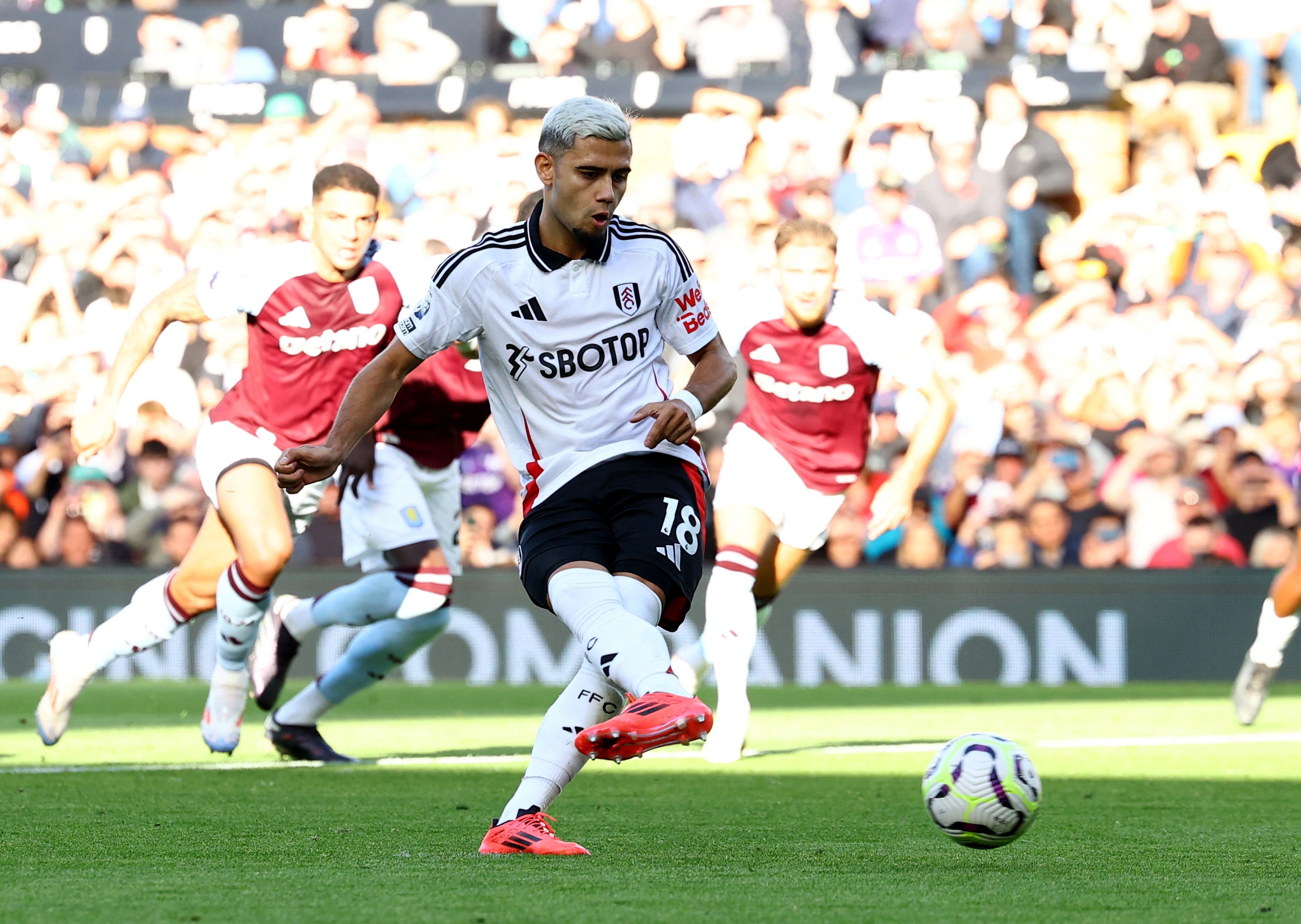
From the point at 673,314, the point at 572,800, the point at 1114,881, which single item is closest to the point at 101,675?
the point at 572,800

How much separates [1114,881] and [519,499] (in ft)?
33.4

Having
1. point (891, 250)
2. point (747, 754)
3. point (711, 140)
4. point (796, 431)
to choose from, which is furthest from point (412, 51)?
point (747, 754)

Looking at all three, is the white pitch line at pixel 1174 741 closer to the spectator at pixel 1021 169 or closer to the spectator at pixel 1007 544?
the spectator at pixel 1007 544

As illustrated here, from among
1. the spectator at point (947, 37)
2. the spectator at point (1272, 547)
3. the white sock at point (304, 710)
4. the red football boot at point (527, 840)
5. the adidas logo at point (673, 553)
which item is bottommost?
the spectator at point (1272, 547)

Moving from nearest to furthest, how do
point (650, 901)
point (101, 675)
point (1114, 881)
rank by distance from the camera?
point (650, 901)
point (1114, 881)
point (101, 675)

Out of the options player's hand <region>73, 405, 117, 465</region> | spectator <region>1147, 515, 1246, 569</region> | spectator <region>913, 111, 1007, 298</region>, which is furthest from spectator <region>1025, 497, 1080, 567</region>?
player's hand <region>73, 405, 117, 465</region>

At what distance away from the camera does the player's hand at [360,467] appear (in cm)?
859

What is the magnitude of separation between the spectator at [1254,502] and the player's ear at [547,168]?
931 centimetres

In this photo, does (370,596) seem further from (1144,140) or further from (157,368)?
(1144,140)

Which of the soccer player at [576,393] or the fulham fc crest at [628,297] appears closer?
the soccer player at [576,393]

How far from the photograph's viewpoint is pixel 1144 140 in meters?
16.4

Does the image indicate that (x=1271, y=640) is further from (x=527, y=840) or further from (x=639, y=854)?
(x=527, y=840)

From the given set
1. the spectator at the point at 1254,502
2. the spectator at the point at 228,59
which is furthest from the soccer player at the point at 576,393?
the spectator at the point at 228,59

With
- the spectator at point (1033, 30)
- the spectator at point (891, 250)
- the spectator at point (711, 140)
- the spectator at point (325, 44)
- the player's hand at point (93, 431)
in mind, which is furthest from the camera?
the spectator at point (325, 44)
